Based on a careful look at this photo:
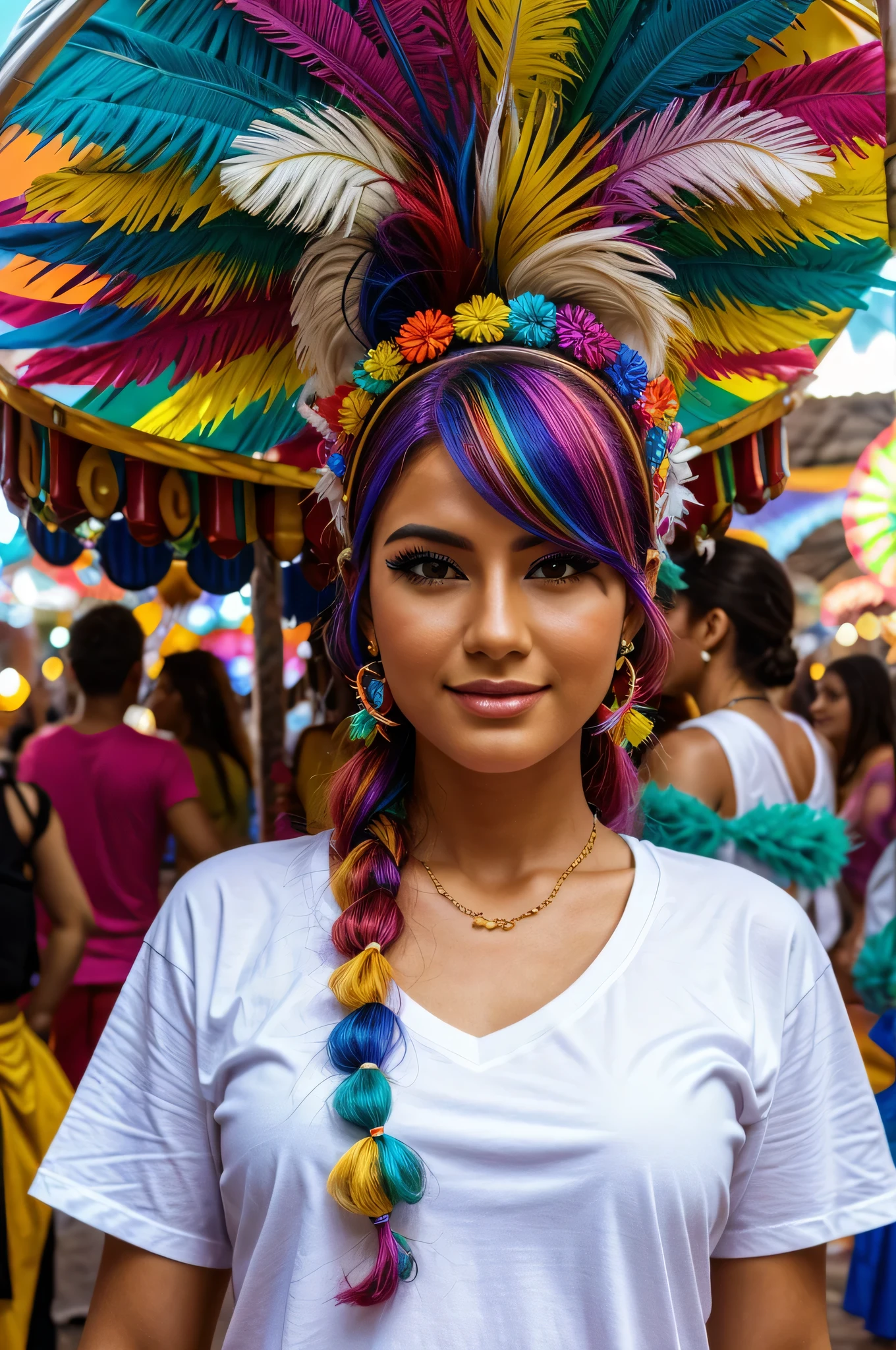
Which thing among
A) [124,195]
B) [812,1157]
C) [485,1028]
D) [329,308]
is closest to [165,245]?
[124,195]

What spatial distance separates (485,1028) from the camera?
1125 millimetres

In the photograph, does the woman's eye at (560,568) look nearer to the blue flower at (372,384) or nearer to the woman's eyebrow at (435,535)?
the woman's eyebrow at (435,535)

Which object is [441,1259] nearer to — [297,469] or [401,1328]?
[401,1328]

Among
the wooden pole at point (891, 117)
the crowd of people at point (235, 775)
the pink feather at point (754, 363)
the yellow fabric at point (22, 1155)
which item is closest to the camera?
the wooden pole at point (891, 117)

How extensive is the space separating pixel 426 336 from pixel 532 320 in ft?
0.36

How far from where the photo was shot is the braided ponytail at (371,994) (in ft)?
3.38

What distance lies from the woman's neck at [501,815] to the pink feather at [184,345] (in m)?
0.54

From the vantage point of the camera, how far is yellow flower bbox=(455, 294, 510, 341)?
3.95 ft

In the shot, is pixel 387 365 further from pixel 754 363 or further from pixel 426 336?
pixel 754 363

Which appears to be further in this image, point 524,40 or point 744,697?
point 744,697

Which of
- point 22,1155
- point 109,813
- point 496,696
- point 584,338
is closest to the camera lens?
point 496,696

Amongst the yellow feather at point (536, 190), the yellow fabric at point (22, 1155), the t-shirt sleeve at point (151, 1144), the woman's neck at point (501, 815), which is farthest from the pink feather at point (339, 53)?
the yellow fabric at point (22, 1155)

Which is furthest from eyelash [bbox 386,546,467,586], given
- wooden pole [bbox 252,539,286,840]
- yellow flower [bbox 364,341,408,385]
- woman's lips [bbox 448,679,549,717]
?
wooden pole [bbox 252,539,286,840]

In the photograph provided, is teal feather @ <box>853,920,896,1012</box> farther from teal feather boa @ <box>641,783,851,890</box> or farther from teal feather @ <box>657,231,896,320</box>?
teal feather @ <box>657,231,896,320</box>
